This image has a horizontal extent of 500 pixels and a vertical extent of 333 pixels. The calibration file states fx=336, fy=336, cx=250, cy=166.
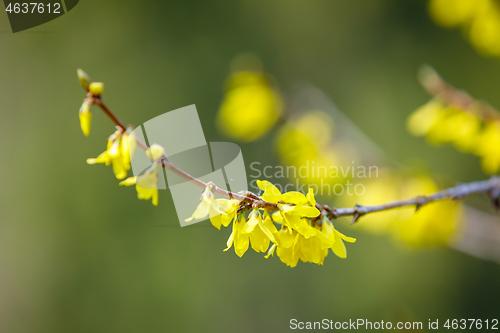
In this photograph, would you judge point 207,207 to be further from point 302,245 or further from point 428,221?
point 428,221

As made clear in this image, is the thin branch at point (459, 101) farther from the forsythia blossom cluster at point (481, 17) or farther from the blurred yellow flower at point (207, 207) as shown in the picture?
the blurred yellow flower at point (207, 207)

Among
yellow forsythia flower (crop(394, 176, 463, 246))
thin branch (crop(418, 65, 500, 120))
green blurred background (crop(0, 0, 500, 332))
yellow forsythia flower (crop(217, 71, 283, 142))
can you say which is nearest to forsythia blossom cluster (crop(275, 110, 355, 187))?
yellow forsythia flower (crop(217, 71, 283, 142))

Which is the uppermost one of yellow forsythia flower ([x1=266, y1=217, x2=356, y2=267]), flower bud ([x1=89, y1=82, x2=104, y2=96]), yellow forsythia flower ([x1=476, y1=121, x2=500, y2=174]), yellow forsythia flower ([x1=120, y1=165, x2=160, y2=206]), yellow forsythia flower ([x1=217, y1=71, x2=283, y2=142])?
yellow forsythia flower ([x1=217, y1=71, x2=283, y2=142])

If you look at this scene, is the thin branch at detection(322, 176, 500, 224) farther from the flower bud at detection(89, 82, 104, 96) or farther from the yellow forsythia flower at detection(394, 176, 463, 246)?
the flower bud at detection(89, 82, 104, 96)

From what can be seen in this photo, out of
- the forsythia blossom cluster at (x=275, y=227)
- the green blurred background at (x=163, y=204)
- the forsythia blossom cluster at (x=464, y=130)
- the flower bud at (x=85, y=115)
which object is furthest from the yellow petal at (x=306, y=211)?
the green blurred background at (x=163, y=204)

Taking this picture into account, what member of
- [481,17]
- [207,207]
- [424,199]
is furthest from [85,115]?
[481,17]
